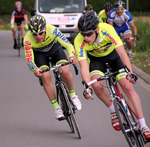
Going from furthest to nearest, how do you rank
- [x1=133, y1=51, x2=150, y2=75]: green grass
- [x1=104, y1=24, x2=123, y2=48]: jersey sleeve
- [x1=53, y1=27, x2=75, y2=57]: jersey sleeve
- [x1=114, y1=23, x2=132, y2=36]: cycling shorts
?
[x1=114, y1=23, x2=132, y2=36]: cycling shorts → [x1=133, y1=51, x2=150, y2=75]: green grass → [x1=53, y1=27, x2=75, y2=57]: jersey sleeve → [x1=104, y1=24, x2=123, y2=48]: jersey sleeve

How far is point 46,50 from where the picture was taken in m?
8.12

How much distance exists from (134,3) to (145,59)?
1623 inches

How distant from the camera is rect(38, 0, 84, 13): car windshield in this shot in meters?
21.9

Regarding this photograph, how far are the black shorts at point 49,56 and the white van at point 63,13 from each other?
13.5 meters

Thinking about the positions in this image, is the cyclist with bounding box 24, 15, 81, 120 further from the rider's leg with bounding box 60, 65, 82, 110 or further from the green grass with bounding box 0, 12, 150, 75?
the green grass with bounding box 0, 12, 150, 75

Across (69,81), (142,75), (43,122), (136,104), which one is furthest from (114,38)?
(142,75)

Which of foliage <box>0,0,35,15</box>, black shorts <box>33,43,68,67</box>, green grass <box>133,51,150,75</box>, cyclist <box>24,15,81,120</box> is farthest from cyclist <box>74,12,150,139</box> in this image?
foliage <box>0,0,35,15</box>

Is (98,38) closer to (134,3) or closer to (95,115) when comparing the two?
(95,115)

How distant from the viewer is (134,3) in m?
56.4

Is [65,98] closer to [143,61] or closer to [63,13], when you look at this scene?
[143,61]

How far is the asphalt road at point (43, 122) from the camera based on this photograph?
7.19 metres

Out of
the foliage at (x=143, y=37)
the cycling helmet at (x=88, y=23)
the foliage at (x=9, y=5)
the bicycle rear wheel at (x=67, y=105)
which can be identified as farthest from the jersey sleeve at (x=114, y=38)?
the foliage at (x=9, y=5)

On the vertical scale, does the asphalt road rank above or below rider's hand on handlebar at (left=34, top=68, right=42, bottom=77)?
below

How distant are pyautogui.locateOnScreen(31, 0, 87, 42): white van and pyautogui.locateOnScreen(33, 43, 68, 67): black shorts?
1351cm
